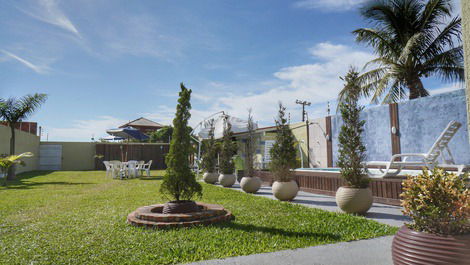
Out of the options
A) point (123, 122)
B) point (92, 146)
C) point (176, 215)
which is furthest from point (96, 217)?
point (123, 122)

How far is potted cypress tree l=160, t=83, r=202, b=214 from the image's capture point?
5092mm

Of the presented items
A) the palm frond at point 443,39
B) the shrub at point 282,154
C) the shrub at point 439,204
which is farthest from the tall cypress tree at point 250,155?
the palm frond at point 443,39

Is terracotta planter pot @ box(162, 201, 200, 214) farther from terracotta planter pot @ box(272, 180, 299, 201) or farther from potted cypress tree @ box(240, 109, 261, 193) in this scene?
potted cypress tree @ box(240, 109, 261, 193)

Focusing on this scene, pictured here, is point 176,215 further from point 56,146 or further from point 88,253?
point 56,146

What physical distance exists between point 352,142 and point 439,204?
10.8 ft

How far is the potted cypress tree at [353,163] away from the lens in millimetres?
5297

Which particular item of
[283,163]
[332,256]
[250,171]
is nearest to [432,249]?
[332,256]

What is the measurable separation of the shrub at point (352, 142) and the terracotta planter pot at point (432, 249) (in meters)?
3.09

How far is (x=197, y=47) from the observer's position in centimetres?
1104

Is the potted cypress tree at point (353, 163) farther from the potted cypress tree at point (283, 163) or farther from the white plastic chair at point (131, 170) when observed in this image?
the white plastic chair at point (131, 170)

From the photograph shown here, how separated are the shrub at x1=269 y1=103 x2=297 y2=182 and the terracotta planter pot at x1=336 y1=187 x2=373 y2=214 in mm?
2177

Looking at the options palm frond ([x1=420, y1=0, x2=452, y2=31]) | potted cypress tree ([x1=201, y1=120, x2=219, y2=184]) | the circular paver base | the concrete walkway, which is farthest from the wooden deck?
palm frond ([x1=420, y1=0, x2=452, y2=31])

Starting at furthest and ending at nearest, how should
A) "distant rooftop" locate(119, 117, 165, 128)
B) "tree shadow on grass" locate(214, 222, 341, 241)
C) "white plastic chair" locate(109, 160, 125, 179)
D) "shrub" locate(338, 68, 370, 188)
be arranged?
"distant rooftop" locate(119, 117, 165, 128), "white plastic chair" locate(109, 160, 125, 179), "shrub" locate(338, 68, 370, 188), "tree shadow on grass" locate(214, 222, 341, 241)

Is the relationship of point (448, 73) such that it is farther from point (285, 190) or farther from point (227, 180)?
point (227, 180)
